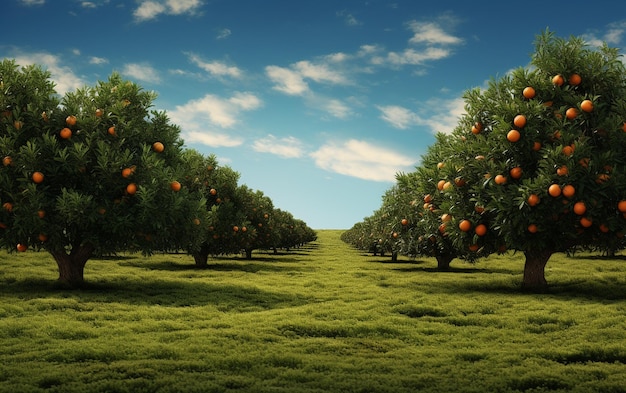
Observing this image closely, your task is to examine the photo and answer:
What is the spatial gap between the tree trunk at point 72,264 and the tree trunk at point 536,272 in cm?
2000

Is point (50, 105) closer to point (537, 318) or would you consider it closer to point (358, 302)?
point (358, 302)

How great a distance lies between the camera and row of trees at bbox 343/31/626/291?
1992 cm

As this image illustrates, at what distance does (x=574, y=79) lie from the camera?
21922 mm

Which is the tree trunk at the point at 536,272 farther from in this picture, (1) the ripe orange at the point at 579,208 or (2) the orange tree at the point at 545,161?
(1) the ripe orange at the point at 579,208

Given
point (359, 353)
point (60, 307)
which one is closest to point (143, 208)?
point (60, 307)

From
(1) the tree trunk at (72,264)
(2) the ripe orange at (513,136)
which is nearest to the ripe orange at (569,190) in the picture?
(2) the ripe orange at (513,136)

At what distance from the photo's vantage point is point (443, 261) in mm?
40750

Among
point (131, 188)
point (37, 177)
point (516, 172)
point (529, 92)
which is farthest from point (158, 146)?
point (529, 92)

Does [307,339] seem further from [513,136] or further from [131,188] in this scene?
[513,136]

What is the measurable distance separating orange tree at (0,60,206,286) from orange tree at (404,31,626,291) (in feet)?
41.1

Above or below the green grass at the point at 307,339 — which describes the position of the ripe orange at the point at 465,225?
above

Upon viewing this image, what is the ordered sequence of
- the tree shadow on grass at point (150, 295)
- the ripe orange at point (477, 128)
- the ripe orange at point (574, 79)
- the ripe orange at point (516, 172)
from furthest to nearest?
the ripe orange at point (477, 128) < the ripe orange at point (574, 79) < the ripe orange at point (516, 172) < the tree shadow on grass at point (150, 295)

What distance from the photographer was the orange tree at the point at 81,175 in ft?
69.5

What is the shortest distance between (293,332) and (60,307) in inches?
350
